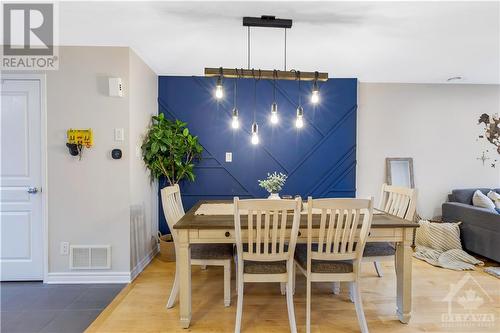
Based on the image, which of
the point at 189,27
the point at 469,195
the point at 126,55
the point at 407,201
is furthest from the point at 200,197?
the point at 469,195

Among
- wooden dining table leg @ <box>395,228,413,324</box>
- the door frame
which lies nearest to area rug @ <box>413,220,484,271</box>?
wooden dining table leg @ <box>395,228,413,324</box>

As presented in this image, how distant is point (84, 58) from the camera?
2.74 m

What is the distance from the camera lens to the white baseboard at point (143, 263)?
287 centimetres

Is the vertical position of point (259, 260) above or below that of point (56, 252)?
above

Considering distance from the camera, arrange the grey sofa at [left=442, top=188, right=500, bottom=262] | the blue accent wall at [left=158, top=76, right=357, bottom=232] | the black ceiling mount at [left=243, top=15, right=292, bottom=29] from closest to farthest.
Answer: the black ceiling mount at [left=243, top=15, right=292, bottom=29], the grey sofa at [left=442, top=188, right=500, bottom=262], the blue accent wall at [left=158, top=76, right=357, bottom=232]

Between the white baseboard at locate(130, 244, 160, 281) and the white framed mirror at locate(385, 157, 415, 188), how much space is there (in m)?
3.38

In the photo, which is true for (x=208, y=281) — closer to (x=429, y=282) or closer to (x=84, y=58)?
(x=429, y=282)

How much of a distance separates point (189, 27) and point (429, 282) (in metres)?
3.31

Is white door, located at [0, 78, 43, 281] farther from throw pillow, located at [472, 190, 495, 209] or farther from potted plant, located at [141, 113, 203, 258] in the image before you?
throw pillow, located at [472, 190, 495, 209]

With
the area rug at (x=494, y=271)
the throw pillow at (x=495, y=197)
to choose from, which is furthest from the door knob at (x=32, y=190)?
the throw pillow at (x=495, y=197)

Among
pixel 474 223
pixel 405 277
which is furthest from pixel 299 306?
pixel 474 223

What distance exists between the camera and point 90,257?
277cm

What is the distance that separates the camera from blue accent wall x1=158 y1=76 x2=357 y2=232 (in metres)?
3.78

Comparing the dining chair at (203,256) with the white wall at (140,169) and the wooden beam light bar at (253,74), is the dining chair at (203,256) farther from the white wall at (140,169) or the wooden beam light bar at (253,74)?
the wooden beam light bar at (253,74)
